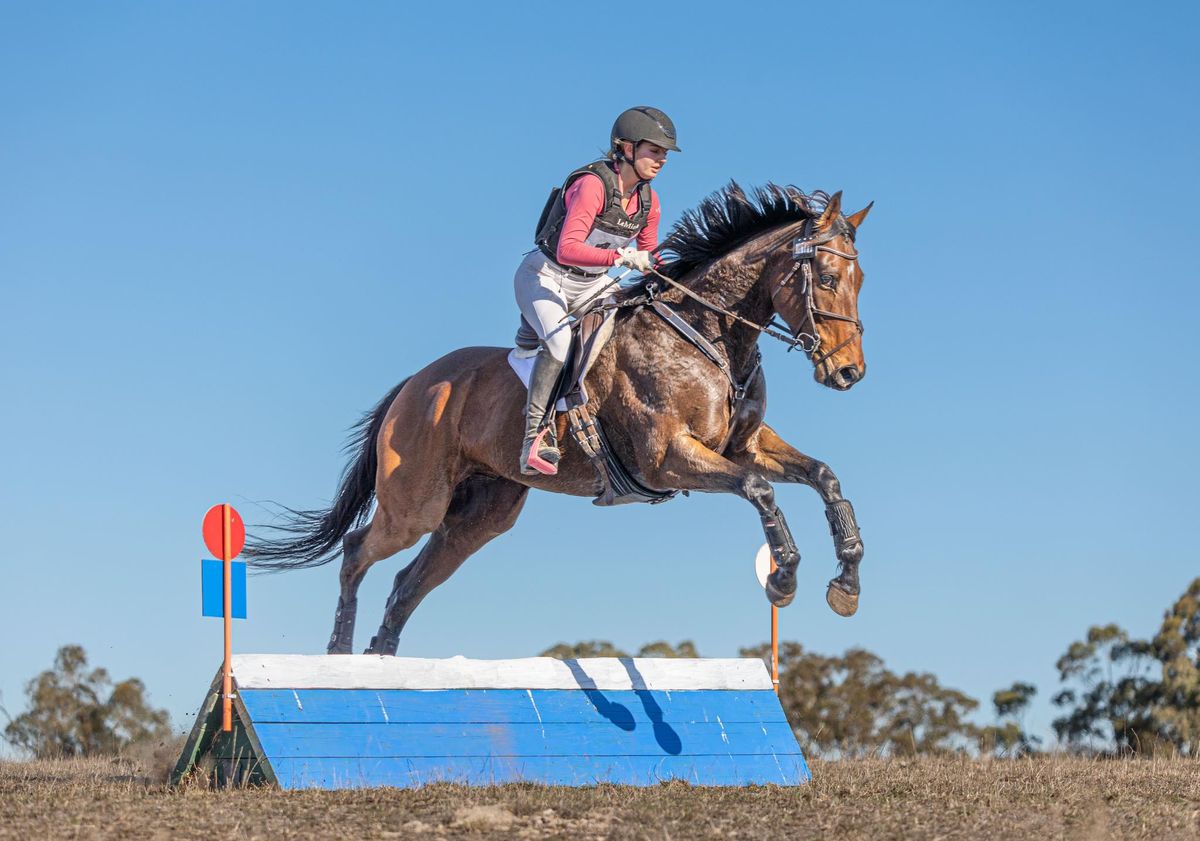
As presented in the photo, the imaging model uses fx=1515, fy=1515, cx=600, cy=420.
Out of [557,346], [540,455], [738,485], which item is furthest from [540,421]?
[738,485]

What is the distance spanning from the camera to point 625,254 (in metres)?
7.25

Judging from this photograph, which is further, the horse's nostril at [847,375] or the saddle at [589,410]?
the saddle at [589,410]

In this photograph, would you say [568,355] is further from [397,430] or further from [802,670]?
[802,670]

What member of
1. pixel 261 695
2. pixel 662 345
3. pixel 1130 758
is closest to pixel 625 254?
pixel 662 345

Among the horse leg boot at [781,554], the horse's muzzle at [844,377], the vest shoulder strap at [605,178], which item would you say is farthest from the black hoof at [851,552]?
the vest shoulder strap at [605,178]

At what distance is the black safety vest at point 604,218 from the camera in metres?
7.50

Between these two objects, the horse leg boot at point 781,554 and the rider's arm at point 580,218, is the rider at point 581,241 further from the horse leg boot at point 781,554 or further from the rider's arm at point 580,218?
the horse leg boot at point 781,554

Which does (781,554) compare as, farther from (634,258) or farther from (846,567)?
(634,258)

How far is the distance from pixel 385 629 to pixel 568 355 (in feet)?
7.31

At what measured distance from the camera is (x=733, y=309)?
7.57 meters

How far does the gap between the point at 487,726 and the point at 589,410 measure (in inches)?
65.4

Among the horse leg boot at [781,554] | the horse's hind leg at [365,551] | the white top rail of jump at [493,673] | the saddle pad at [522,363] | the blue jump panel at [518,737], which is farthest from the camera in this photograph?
the horse's hind leg at [365,551]

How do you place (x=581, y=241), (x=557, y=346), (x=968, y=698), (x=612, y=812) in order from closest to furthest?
(x=612, y=812) < (x=581, y=241) < (x=557, y=346) < (x=968, y=698)

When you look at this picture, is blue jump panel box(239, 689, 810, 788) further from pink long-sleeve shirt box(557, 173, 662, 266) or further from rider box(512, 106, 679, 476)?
pink long-sleeve shirt box(557, 173, 662, 266)
